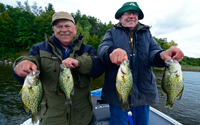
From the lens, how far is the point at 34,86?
1.95m

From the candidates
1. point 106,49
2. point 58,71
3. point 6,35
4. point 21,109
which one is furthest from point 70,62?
point 6,35

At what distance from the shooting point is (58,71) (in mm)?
2633

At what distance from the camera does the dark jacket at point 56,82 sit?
8.36ft

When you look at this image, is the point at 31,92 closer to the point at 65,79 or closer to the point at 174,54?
the point at 65,79

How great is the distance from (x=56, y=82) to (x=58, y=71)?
0.28m

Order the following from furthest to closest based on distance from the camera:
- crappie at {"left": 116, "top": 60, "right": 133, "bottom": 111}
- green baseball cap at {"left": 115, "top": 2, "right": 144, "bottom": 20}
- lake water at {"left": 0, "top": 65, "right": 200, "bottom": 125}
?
lake water at {"left": 0, "top": 65, "right": 200, "bottom": 125} < green baseball cap at {"left": 115, "top": 2, "right": 144, "bottom": 20} < crappie at {"left": 116, "top": 60, "right": 133, "bottom": 111}

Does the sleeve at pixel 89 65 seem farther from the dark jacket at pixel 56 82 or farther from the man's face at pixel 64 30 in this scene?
Result: the man's face at pixel 64 30

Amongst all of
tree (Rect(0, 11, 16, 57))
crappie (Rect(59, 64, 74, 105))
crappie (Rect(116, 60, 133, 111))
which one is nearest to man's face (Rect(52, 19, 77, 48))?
crappie (Rect(59, 64, 74, 105))

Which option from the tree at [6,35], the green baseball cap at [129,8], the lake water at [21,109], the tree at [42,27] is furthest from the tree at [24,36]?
the green baseball cap at [129,8]

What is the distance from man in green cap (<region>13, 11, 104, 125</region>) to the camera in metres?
2.55

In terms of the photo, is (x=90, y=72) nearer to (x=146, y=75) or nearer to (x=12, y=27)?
(x=146, y=75)

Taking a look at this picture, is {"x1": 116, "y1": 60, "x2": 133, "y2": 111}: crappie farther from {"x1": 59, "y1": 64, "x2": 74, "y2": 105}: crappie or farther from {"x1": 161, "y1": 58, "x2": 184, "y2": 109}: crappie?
{"x1": 59, "y1": 64, "x2": 74, "y2": 105}: crappie

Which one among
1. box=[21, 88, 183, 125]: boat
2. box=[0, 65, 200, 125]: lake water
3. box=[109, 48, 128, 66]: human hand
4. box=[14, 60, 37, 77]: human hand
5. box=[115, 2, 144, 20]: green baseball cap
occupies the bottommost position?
box=[0, 65, 200, 125]: lake water

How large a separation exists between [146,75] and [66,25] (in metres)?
2.48
